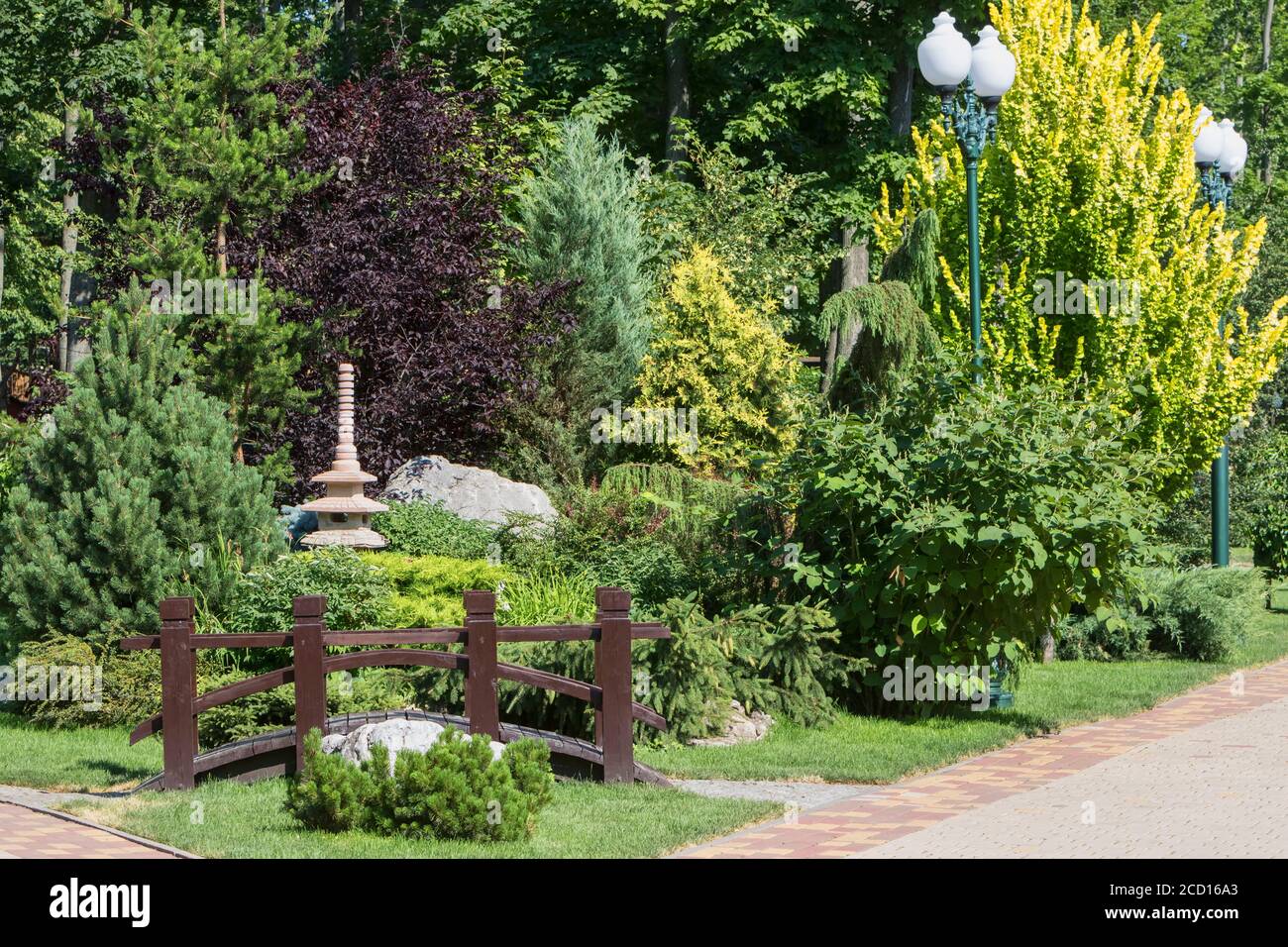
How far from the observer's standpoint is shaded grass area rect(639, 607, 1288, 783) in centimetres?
1027

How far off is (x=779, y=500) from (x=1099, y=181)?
6484mm

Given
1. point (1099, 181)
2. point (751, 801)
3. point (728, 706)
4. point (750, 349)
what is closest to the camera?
point (751, 801)

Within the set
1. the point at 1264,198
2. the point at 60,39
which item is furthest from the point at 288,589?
the point at 1264,198

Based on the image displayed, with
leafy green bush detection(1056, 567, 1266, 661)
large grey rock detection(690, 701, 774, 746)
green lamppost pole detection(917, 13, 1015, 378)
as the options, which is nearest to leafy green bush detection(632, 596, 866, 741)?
large grey rock detection(690, 701, 774, 746)

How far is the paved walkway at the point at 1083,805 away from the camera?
7.86 metres

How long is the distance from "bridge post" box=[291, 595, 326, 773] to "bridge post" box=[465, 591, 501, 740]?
91 centimetres

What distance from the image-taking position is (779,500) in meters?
12.6

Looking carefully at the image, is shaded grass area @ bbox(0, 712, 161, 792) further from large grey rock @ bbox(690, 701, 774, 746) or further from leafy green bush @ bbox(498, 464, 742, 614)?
leafy green bush @ bbox(498, 464, 742, 614)

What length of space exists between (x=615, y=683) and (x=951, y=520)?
2936 mm

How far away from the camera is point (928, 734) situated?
11.6 metres

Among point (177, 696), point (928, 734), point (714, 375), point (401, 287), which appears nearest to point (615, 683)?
point (177, 696)

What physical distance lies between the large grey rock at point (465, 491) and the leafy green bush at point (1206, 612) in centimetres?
685

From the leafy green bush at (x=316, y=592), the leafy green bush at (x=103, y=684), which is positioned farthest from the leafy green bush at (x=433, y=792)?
the leafy green bush at (x=103, y=684)
